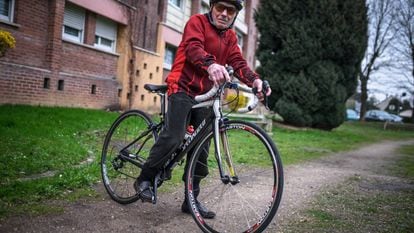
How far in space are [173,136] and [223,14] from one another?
117 cm

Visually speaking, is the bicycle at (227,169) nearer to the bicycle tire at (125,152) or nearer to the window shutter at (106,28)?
the bicycle tire at (125,152)

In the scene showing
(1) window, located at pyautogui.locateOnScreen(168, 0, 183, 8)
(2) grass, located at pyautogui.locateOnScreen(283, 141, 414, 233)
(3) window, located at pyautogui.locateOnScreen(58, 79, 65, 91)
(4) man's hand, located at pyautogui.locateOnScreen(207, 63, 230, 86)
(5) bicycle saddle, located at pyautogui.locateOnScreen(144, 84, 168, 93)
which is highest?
(1) window, located at pyautogui.locateOnScreen(168, 0, 183, 8)

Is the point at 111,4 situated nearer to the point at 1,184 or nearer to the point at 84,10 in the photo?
the point at 84,10

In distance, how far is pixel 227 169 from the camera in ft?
11.2

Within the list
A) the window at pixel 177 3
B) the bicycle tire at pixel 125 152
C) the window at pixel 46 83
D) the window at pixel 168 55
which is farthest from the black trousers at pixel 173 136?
the window at pixel 177 3

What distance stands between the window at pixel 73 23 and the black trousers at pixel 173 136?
1132 centimetres

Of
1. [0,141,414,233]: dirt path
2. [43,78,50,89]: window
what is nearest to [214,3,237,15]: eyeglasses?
[0,141,414,233]: dirt path

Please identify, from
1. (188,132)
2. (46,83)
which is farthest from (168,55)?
(188,132)

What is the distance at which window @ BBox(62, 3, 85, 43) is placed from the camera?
14102 millimetres

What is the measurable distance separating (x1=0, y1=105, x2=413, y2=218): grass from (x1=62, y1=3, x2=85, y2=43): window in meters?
4.03

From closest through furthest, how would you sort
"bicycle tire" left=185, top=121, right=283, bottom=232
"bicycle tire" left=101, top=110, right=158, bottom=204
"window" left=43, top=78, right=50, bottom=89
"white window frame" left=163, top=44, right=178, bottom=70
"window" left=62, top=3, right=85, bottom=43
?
"bicycle tire" left=185, top=121, right=283, bottom=232 → "bicycle tire" left=101, top=110, right=158, bottom=204 → "window" left=43, top=78, right=50, bottom=89 → "window" left=62, top=3, right=85, bottom=43 → "white window frame" left=163, top=44, right=178, bottom=70

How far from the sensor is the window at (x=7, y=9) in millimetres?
11672

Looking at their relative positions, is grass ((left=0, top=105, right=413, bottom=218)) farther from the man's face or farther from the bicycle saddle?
the man's face

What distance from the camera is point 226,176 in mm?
3389
